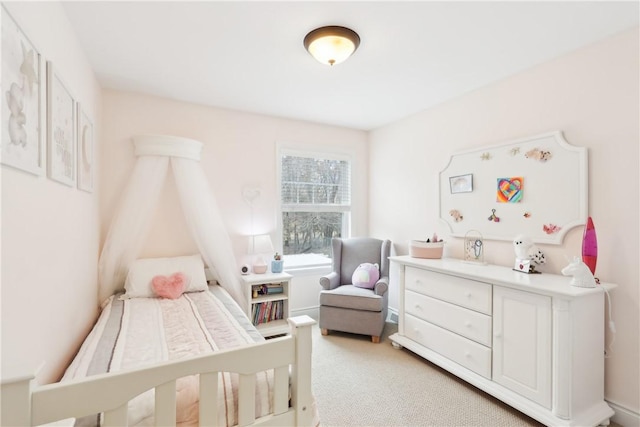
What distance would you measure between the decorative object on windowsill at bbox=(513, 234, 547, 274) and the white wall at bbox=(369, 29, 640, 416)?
0.24 feet

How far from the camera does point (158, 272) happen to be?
274 centimetres

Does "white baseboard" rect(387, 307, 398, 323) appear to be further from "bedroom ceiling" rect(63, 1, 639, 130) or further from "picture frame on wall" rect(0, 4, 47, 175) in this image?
"picture frame on wall" rect(0, 4, 47, 175)

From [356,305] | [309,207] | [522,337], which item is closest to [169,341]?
[356,305]

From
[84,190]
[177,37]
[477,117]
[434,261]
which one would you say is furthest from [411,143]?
[84,190]

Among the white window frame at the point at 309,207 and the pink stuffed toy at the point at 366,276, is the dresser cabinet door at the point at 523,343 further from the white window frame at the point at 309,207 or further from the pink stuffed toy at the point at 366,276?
the white window frame at the point at 309,207

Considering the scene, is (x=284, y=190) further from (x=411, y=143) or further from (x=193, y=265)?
(x=411, y=143)

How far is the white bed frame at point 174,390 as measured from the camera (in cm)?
89

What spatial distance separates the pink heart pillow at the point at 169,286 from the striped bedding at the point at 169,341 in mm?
53

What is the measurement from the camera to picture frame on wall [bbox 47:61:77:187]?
4.66 feet

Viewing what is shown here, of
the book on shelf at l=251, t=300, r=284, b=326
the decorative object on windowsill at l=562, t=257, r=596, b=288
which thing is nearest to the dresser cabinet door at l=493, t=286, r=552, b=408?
the decorative object on windowsill at l=562, t=257, r=596, b=288

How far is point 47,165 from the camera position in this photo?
140cm

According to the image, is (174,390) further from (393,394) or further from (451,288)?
(451,288)

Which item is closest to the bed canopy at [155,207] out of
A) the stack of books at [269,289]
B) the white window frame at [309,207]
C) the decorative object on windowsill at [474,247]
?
the stack of books at [269,289]

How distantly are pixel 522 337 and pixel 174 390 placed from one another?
2.12m
